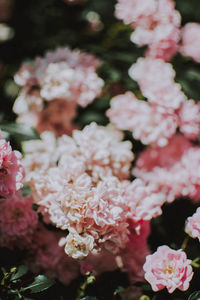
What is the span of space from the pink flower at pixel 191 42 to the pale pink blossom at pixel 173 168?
11.1 inches

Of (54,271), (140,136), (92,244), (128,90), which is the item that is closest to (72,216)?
(92,244)

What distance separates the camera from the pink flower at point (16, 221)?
990 mm

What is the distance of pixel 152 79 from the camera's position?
3.97ft

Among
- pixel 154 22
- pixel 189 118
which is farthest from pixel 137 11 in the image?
pixel 189 118

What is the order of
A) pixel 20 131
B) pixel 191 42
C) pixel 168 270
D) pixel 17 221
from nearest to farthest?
pixel 168 270 → pixel 17 221 → pixel 20 131 → pixel 191 42

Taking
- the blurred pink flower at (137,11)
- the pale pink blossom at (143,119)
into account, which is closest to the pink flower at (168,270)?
the pale pink blossom at (143,119)

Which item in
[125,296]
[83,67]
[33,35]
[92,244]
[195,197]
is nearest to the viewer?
[92,244]

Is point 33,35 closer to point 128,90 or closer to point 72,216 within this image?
point 128,90

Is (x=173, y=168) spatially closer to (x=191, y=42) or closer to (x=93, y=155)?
(x=93, y=155)

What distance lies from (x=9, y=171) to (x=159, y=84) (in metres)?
0.52

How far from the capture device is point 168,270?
2.83ft

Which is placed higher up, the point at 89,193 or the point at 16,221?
the point at 89,193

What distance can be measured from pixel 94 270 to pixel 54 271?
12cm

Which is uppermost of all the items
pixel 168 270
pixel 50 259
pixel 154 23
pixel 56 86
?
pixel 154 23
